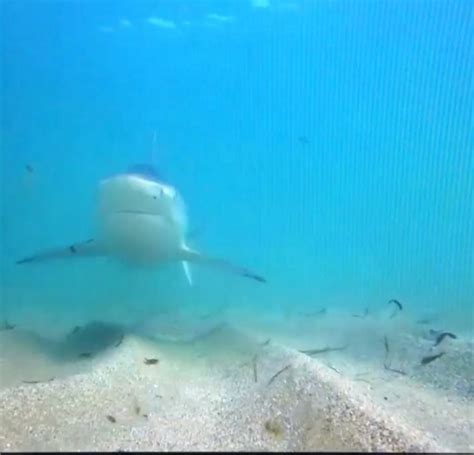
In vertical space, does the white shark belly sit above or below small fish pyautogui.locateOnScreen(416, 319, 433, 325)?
above

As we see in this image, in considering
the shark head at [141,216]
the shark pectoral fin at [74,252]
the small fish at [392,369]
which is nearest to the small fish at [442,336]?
the small fish at [392,369]

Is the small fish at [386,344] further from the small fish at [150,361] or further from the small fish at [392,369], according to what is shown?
the small fish at [150,361]

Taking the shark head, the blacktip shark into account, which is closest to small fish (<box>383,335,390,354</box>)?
the blacktip shark

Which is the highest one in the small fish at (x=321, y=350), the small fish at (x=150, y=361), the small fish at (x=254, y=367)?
the small fish at (x=254, y=367)

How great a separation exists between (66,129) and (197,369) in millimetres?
51830

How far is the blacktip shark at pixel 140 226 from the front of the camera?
4.71m

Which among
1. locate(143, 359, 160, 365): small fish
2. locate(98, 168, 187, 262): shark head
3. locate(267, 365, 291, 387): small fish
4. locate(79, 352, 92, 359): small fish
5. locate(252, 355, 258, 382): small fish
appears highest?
locate(98, 168, 187, 262): shark head

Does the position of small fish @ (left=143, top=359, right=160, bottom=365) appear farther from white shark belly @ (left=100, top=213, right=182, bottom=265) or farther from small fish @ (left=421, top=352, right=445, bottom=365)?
small fish @ (left=421, top=352, right=445, bottom=365)

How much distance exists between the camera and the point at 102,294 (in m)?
12.8

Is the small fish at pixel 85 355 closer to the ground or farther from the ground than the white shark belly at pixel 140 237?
closer to the ground

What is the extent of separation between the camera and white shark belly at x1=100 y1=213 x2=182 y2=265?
16.3 ft

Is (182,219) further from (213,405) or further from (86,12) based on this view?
(86,12)

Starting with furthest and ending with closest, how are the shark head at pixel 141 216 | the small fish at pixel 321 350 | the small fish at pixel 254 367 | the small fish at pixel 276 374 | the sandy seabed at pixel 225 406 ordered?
the shark head at pixel 141 216, the small fish at pixel 321 350, the small fish at pixel 254 367, the small fish at pixel 276 374, the sandy seabed at pixel 225 406

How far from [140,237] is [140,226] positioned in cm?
17
